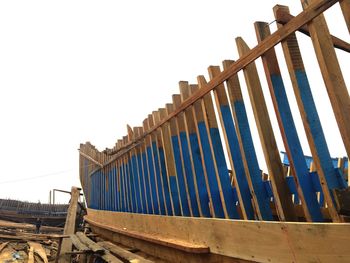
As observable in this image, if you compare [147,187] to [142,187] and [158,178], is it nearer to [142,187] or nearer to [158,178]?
[142,187]

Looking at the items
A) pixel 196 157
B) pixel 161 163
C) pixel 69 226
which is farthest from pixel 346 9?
pixel 69 226

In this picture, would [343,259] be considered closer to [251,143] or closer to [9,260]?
[251,143]

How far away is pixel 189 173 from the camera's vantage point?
341 centimetres

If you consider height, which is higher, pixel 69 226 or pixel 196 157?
pixel 196 157

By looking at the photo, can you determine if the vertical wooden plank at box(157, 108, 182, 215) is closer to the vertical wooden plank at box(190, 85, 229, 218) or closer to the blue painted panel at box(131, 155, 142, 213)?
the vertical wooden plank at box(190, 85, 229, 218)

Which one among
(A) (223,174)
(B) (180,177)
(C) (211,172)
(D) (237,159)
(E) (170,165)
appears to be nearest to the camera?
(D) (237,159)

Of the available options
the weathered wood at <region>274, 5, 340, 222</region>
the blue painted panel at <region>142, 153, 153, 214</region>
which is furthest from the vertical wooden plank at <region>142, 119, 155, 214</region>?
the weathered wood at <region>274, 5, 340, 222</region>

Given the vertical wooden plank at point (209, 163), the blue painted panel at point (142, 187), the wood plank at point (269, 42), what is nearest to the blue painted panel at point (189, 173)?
the vertical wooden plank at point (209, 163)

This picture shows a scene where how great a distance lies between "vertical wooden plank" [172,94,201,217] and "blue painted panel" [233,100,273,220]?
2.83ft

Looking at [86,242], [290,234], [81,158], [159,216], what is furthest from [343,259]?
[81,158]

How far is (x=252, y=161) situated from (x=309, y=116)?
696 mm

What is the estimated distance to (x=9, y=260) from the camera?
7.48 m

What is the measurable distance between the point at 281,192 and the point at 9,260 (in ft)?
26.0

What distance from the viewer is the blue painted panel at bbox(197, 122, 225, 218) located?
2.92 meters
